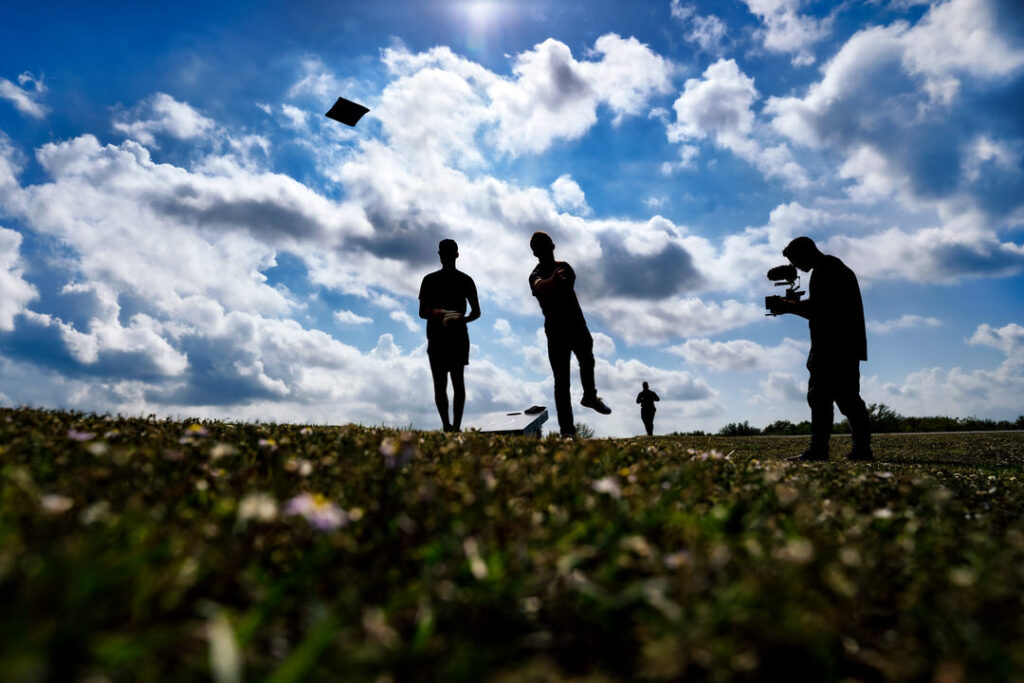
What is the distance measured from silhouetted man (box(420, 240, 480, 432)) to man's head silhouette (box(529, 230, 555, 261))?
1531 mm

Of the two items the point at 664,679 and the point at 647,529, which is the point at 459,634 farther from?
the point at 647,529

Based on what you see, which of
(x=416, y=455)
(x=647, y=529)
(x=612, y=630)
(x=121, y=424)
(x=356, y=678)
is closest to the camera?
(x=356, y=678)

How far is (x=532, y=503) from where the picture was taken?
2879mm

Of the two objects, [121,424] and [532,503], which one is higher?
[121,424]

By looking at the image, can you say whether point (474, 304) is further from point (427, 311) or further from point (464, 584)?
point (464, 584)

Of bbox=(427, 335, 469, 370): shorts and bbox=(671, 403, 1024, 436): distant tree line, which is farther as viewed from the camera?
bbox=(671, 403, 1024, 436): distant tree line

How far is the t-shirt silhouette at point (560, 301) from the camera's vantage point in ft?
26.4

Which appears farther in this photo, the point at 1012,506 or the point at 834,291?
the point at 834,291

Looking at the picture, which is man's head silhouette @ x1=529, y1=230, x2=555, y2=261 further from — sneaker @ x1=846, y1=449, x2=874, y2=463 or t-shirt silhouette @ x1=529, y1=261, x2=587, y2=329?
sneaker @ x1=846, y1=449, x2=874, y2=463

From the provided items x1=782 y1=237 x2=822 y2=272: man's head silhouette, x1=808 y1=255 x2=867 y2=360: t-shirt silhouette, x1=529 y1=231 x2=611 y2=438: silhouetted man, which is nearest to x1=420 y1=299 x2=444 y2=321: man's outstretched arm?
x1=529 y1=231 x2=611 y2=438: silhouetted man

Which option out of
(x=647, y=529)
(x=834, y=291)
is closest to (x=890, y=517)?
(x=647, y=529)

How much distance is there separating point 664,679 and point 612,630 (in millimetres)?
233

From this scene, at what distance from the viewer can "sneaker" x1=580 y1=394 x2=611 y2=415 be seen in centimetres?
840

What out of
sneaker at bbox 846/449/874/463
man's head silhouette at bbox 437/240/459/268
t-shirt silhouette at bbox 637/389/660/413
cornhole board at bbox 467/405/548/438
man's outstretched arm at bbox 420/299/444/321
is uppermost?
man's head silhouette at bbox 437/240/459/268
